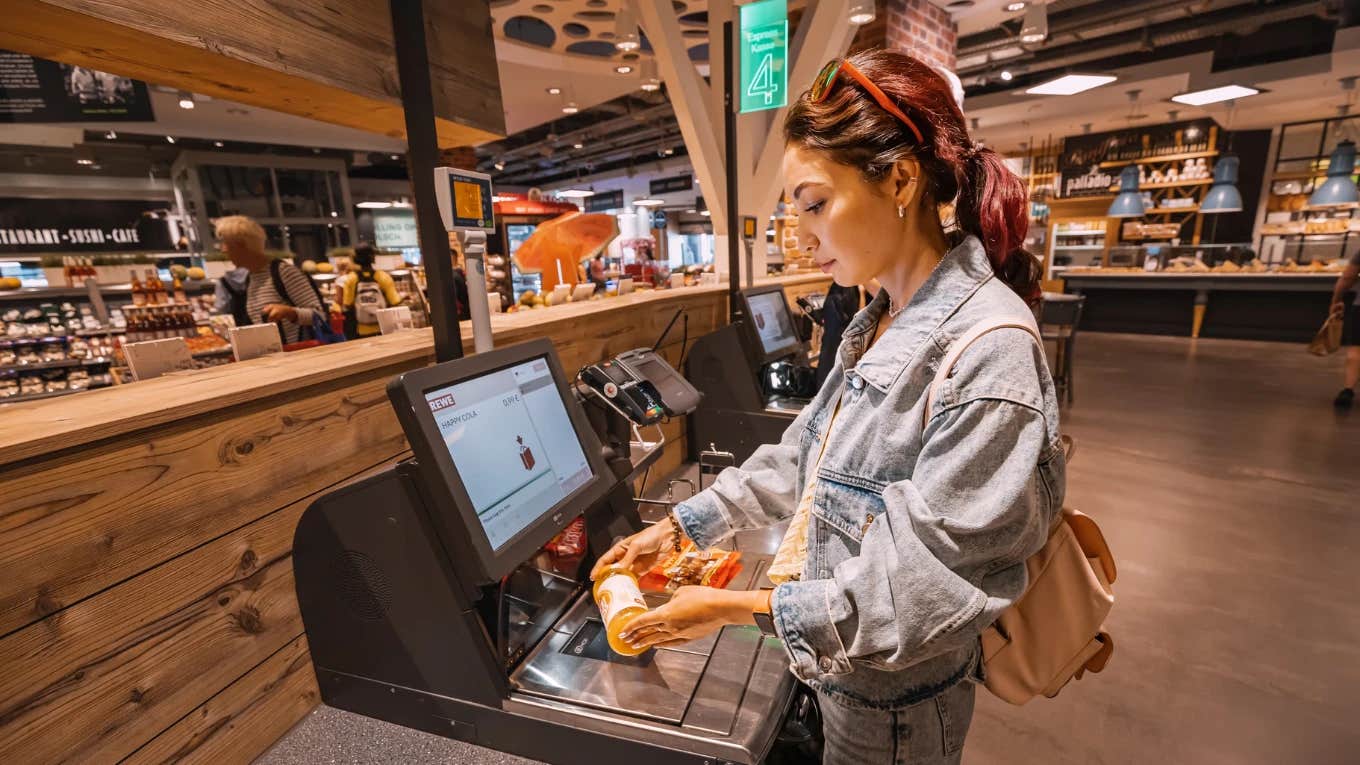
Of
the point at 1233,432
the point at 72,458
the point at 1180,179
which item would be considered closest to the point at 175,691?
the point at 72,458

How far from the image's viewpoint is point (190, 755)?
0.97m

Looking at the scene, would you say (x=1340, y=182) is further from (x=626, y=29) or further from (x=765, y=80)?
(x=626, y=29)

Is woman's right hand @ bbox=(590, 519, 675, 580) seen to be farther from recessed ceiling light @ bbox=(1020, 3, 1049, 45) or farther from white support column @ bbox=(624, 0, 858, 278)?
recessed ceiling light @ bbox=(1020, 3, 1049, 45)

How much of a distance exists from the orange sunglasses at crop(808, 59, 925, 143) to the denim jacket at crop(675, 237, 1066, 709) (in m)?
0.18

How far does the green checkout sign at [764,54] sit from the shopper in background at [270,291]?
301 cm

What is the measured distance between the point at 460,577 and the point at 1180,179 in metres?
13.9

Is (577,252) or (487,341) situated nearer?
(487,341)

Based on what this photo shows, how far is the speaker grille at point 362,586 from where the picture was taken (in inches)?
35.6

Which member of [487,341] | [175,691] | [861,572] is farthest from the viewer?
[487,341]

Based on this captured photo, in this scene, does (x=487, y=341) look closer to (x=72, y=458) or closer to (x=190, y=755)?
(x=72, y=458)

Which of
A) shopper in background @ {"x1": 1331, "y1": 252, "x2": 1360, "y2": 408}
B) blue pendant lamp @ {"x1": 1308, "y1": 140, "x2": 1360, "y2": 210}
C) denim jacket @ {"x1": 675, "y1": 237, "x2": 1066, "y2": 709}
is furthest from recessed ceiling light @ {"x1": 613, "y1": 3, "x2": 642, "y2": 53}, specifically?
blue pendant lamp @ {"x1": 1308, "y1": 140, "x2": 1360, "y2": 210}

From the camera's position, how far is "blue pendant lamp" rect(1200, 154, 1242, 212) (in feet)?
28.3

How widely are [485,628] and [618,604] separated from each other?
201mm

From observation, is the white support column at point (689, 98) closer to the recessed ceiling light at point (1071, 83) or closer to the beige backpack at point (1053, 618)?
the beige backpack at point (1053, 618)
